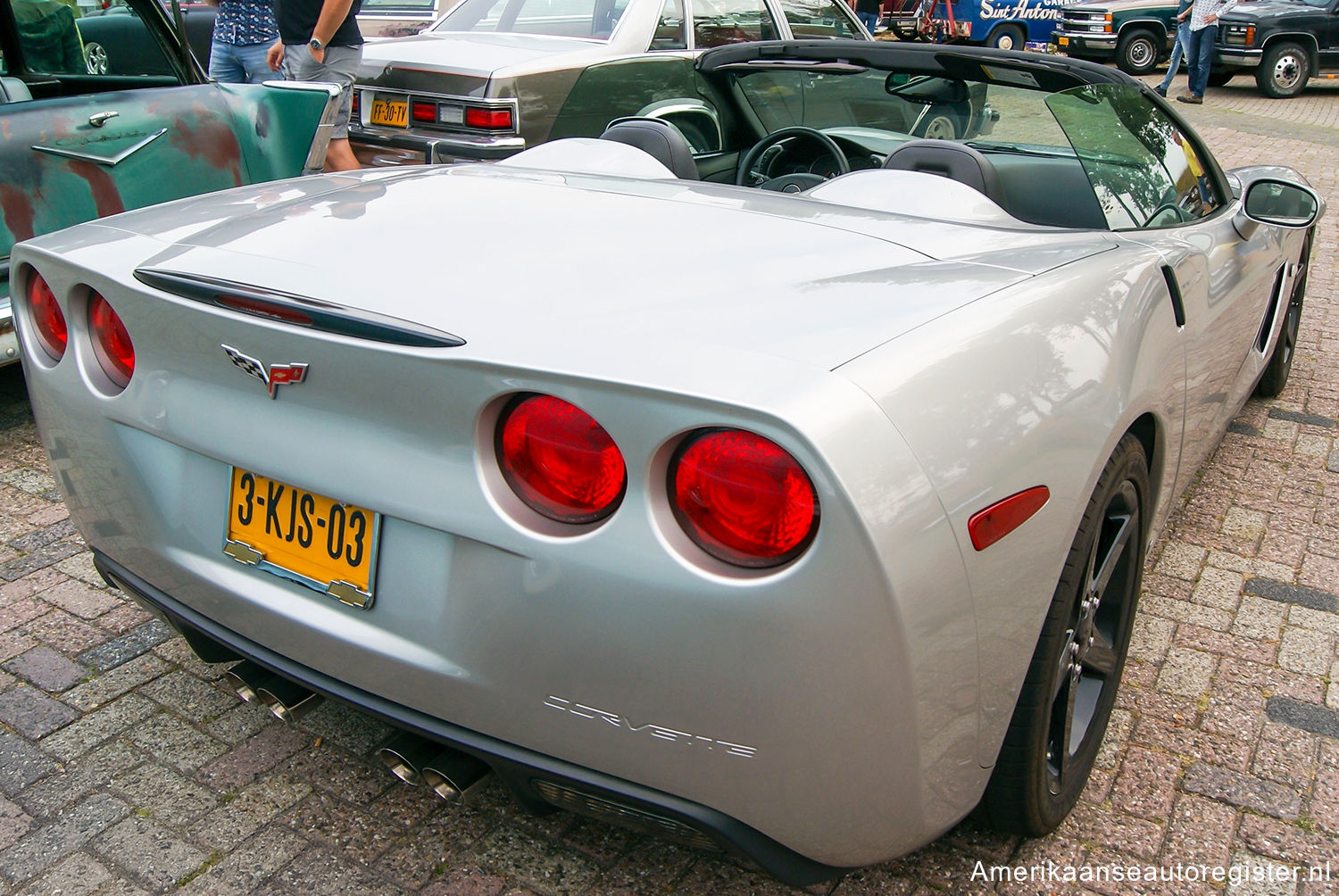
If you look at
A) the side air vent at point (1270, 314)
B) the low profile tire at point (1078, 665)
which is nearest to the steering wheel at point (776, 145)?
the side air vent at point (1270, 314)

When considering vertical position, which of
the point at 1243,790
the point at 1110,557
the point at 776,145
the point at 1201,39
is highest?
the point at 1201,39

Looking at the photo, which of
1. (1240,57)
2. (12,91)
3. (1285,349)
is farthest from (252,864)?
(1240,57)

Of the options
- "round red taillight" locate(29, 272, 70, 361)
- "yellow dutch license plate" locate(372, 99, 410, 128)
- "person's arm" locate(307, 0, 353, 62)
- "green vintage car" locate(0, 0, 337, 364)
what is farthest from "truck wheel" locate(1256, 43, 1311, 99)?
"round red taillight" locate(29, 272, 70, 361)

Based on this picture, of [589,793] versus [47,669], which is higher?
[589,793]

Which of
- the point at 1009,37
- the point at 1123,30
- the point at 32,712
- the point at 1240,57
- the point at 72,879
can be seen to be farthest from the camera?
the point at 1009,37

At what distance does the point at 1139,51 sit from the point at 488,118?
49.2ft

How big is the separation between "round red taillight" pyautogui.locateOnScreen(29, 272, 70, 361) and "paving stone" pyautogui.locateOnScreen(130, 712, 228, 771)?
0.79m

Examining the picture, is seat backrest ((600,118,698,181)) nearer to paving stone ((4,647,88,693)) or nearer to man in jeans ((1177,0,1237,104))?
paving stone ((4,647,88,693))

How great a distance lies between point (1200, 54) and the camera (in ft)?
46.9

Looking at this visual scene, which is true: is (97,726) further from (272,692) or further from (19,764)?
(272,692)

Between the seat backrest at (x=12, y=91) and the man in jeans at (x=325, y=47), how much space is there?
5.46ft

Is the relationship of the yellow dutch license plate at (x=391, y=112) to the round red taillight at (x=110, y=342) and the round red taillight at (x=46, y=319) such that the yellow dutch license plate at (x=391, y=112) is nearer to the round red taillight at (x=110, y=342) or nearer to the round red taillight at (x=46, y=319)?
the round red taillight at (x=46, y=319)

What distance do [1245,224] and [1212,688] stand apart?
1179 mm

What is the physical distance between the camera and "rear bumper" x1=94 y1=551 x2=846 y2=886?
152 cm
